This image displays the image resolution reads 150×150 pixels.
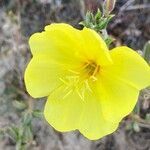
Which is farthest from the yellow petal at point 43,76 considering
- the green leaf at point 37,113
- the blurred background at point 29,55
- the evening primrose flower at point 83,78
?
the blurred background at point 29,55

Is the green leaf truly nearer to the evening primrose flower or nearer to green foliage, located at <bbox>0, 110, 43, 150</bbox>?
green foliage, located at <bbox>0, 110, 43, 150</bbox>

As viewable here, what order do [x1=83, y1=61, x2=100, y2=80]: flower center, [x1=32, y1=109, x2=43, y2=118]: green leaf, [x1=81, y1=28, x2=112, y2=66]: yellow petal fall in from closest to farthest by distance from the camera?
[x1=81, y1=28, x2=112, y2=66]: yellow petal
[x1=83, y1=61, x2=100, y2=80]: flower center
[x1=32, y1=109, x2=43, y2=118]: green leaf

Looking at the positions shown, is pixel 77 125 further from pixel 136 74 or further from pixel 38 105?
pixel 38 105

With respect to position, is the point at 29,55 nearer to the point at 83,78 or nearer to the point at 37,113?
the point at 37,113

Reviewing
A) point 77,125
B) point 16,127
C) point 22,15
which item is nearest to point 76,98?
point 77,125

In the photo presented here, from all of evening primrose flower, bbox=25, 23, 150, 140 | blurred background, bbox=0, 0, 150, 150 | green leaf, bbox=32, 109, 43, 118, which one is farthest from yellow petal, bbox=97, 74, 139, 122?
blurred background, bbox=0, 0, 150, 150

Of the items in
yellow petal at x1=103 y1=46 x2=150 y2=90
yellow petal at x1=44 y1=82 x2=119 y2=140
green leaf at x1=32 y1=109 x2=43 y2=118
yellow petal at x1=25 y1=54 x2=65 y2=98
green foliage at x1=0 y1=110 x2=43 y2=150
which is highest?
yellow petal at x1=103 y1=46 x2=150 y2=90

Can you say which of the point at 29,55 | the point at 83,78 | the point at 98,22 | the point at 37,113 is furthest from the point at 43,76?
the point at 29,55

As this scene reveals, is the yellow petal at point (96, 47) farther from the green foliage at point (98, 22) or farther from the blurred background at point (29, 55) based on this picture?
the blurred background at point (29, 55)
